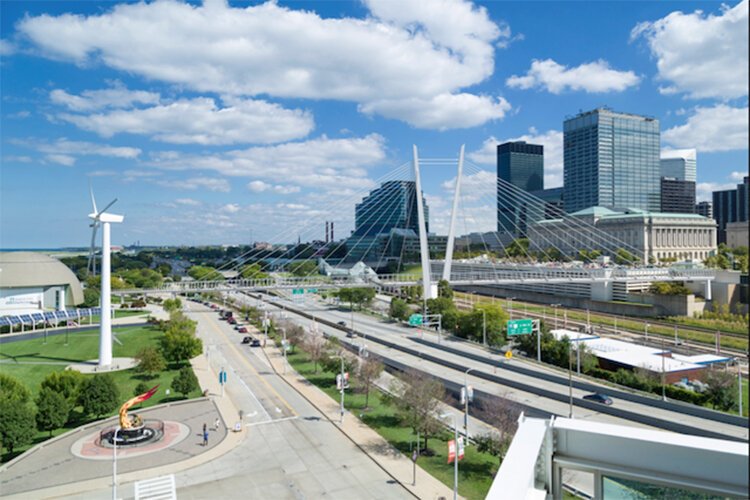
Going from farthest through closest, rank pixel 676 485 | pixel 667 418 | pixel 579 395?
pixel 579 395
pixel 667 418
pixel 676 485

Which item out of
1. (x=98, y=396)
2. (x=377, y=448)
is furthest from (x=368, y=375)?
(x=98, y=396)

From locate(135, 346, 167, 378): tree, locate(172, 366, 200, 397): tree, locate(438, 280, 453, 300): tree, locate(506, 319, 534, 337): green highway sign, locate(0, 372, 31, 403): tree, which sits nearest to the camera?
locate(0, 372, 31, 403): tree

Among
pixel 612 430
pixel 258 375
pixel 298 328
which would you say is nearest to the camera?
pixel 612 430

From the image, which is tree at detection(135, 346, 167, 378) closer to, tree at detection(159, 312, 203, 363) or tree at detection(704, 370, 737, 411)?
tree at detection(159, 312, 203, 363)

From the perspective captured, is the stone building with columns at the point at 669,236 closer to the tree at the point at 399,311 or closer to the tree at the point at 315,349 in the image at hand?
the tree at the point at 399,311

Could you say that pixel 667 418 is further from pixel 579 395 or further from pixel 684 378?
pixel 684 378

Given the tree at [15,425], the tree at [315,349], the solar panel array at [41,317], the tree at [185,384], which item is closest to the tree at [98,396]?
the tree at [15,425]

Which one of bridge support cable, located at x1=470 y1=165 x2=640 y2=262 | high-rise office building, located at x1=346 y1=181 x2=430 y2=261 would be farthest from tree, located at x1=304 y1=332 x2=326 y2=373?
high-rise office building, located at x1=346 y1=181 x2=430 y2=261

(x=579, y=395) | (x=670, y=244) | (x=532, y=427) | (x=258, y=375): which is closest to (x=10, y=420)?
(x=258, y=375)
